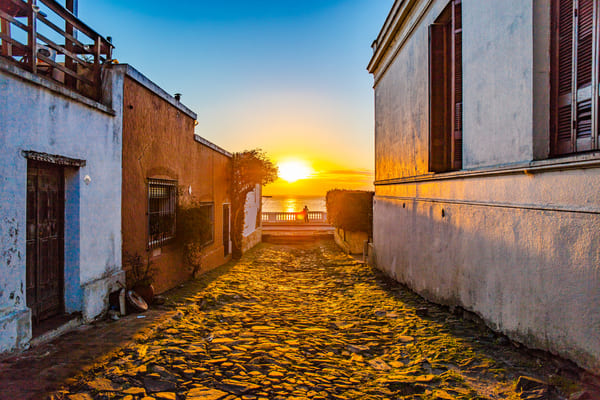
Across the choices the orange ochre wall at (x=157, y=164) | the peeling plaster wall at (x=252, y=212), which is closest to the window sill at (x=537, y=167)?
the orange ochre wall at (x=157, y=164)

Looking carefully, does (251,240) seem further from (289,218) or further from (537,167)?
(537,167)

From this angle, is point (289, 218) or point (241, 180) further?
point (289, 218)

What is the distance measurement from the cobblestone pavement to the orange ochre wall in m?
1.34

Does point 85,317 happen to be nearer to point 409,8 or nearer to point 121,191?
point 121,191

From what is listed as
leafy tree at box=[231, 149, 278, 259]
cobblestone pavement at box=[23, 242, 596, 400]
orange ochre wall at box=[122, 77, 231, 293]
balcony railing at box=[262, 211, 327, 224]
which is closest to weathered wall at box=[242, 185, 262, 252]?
leafy tree at box=[231, 149, 278, 259]

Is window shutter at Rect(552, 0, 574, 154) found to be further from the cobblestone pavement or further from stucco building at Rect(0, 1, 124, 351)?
stucco building at Rect(0, 1, 124, 351)

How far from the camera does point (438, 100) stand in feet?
22.1

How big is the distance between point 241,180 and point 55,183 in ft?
30.5

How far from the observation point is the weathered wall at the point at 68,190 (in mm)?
3855

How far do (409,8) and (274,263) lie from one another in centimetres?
890

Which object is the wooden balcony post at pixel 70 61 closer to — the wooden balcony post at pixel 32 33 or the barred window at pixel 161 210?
the wooden balcony post at pixel 32 33

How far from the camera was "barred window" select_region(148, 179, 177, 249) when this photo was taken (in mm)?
7367

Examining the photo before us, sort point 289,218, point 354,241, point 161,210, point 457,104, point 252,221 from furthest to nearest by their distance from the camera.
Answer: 1. point 289,218
2. point 252,221
3. point 354,241
4. point 161,210
5. point 457,104

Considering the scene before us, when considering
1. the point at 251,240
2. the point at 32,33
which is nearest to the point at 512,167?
the point at 32,33
